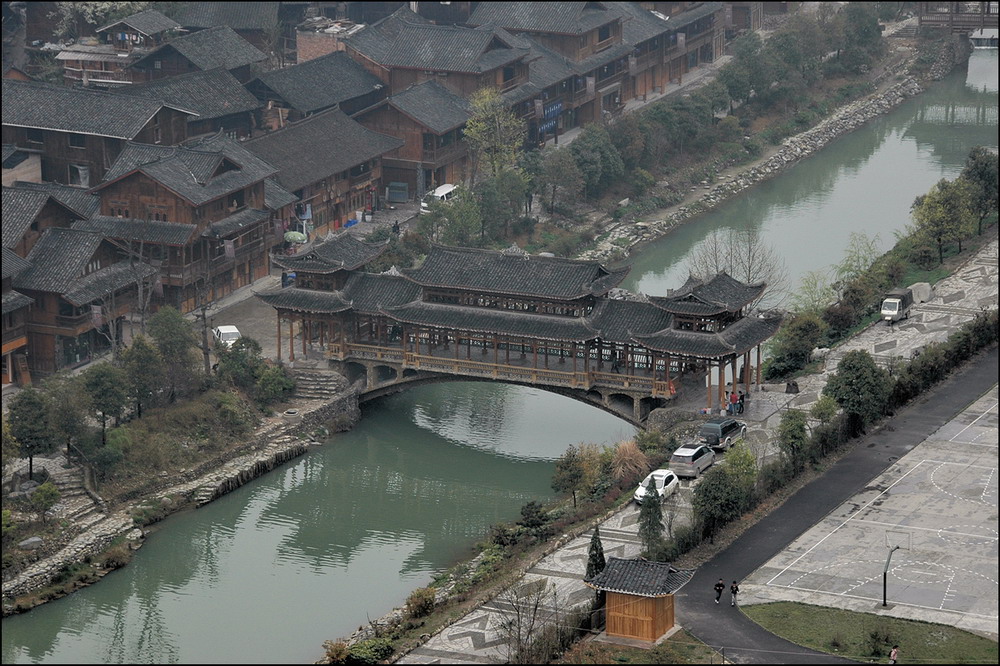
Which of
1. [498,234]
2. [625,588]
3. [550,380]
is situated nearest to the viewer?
[625,588]

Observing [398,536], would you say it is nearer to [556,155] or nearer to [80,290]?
[80,290]

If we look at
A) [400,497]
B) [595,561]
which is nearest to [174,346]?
[400,497]

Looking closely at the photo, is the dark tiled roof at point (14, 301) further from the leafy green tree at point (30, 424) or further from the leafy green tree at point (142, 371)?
the leafy green tree at point (30, 424)

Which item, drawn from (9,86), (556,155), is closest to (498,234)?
(556,155)

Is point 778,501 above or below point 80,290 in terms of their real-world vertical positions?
below

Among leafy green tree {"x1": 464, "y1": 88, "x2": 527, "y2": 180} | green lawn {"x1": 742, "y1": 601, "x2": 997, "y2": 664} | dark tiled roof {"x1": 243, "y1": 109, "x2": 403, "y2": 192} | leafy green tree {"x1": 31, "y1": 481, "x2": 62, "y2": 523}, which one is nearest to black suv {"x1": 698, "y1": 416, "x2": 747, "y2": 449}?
green lawn {"x1": 742, "y1": 601, "x2": 997, "y2": 664}

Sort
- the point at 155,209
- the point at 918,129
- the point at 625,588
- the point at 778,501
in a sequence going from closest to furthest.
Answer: the point at 625,588, the point at 778,501, the point at 155,209, the point at 918,129

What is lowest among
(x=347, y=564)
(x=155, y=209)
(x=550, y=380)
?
(x=347, y=564)
